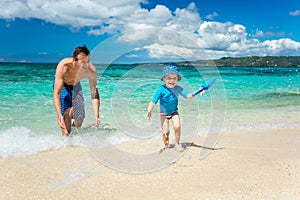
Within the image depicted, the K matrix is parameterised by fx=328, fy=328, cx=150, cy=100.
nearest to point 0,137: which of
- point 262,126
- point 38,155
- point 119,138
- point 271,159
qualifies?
point 38,155

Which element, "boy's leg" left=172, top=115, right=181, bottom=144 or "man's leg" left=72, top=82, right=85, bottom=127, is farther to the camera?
"man's leg" left=72, top=82, right=85, bottom=127

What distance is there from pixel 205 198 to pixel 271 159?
1768 mm

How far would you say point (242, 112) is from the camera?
977cm

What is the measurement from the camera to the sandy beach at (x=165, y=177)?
345 centimetres

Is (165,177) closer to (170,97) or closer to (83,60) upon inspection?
(170,97)

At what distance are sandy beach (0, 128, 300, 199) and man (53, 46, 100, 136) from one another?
72 centimetres

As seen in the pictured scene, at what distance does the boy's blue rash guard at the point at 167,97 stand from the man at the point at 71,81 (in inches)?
40.1

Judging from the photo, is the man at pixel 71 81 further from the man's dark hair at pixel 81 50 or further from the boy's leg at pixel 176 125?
the boy's leg at pixel 176 125

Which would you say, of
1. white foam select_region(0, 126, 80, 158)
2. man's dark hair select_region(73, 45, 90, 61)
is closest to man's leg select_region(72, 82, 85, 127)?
white foam select_region(0, 126, 80, 158)

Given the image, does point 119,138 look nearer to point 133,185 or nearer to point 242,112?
point 133,185

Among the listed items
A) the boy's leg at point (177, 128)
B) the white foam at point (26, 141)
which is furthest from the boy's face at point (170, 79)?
the white foam at point (26, 141)

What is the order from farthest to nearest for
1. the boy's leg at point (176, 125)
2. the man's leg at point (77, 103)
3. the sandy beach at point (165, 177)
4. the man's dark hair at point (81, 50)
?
the man's leg at point (77, 103), the boy's leg at point (176, 125), the man's dark hair at point (81, 50), the sandy beach at point (165, 177)

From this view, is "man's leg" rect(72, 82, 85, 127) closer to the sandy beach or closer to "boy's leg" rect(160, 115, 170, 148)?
the sandy beach

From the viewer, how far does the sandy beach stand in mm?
3451
